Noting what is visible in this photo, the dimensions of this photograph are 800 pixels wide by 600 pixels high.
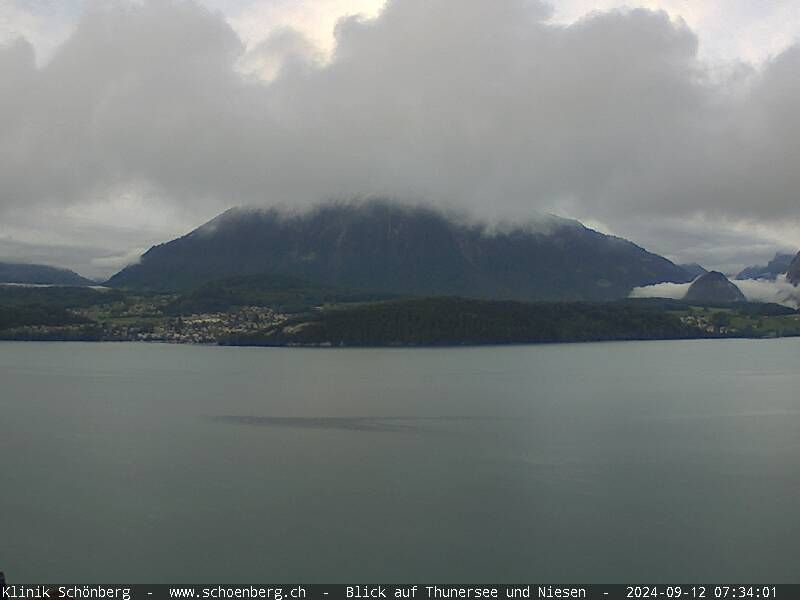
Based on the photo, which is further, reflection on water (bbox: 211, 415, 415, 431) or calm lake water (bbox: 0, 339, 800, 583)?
reflection on water (bbox: 211, 415, 415, 431)

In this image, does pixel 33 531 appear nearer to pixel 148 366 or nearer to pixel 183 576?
pixel 183 576

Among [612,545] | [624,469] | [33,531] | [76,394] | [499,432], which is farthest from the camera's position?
[76,394]

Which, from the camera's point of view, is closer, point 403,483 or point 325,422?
point 403,483

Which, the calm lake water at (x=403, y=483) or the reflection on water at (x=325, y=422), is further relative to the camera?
the reflection on water at (x=325, y=422)

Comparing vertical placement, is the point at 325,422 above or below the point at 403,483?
above

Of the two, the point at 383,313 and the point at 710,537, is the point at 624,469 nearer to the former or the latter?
the point at 710,537

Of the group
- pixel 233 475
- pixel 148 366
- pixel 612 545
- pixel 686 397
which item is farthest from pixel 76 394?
pixel 612 545

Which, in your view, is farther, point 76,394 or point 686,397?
point 76,394

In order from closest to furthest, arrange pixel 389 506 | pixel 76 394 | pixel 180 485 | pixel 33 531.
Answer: pixel 33 531, pixel 389 506, pixel 180 485, pixel 76 394
